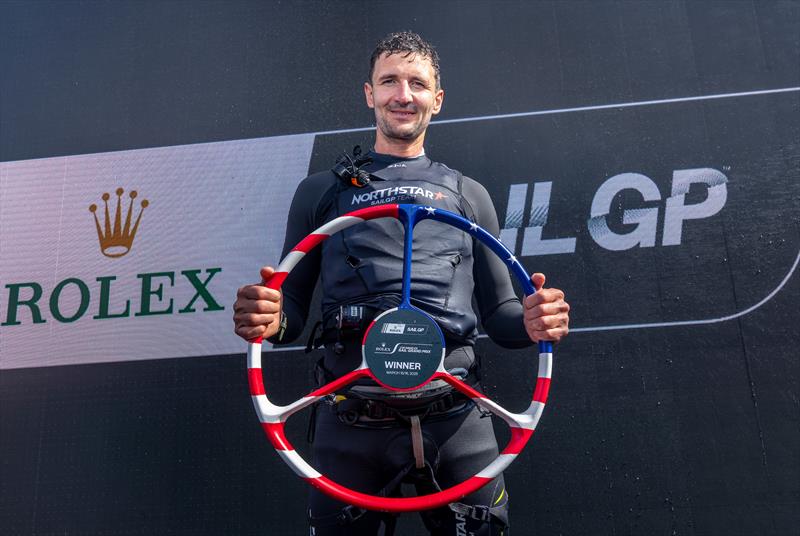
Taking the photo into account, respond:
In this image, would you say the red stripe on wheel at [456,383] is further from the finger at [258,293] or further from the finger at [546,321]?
the finger at [258,293]

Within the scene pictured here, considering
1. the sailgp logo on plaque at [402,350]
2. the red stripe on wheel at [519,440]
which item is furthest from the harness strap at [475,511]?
the sailgp logo on plaque at [402,350]

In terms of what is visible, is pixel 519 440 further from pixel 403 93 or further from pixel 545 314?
pixel 403 93

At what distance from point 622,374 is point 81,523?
8.23 ft

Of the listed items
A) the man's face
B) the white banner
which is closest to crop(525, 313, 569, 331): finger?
the man's face

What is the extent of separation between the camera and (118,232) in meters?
3.04

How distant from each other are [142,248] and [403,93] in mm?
1794

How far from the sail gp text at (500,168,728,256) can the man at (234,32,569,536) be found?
0.96 meters

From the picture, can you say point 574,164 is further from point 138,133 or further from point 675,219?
point 138,133

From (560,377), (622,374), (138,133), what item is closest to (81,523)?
(138,133)

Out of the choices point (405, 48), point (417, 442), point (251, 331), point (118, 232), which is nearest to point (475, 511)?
point (417, 442)

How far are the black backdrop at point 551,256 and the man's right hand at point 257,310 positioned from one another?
1.37m

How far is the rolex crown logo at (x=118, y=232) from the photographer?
302 centimetres

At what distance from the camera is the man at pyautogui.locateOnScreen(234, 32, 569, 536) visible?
156cm

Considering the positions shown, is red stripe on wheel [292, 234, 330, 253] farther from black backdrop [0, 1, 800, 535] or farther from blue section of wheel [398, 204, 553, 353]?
black backdrop [0, 1, 800, 535]
